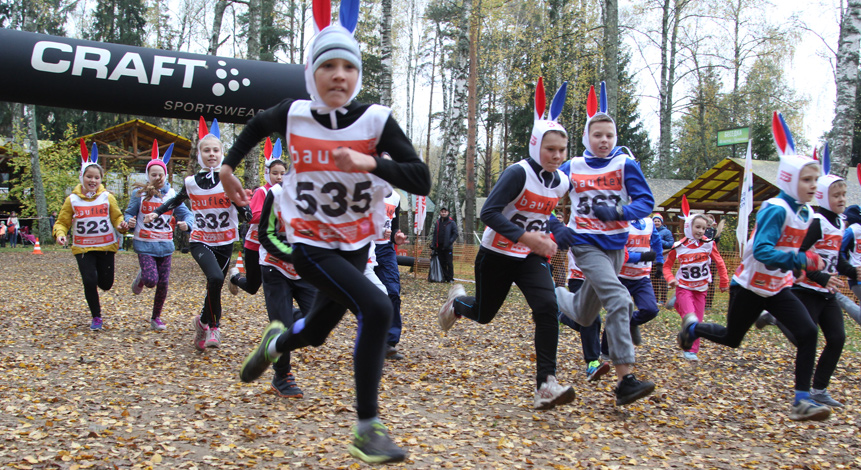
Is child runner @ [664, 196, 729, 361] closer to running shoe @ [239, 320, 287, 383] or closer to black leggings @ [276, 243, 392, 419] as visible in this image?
running shoe @ [239, 320, 287, 383]

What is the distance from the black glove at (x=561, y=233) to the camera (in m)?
4.83

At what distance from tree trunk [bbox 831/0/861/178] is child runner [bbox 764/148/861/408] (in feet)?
26.6

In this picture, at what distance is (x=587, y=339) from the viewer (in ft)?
20.8

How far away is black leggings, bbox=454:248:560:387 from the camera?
4.79 m

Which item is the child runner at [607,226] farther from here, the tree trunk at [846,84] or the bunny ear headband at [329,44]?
the tree trunk at [846,84]

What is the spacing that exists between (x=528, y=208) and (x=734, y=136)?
25871 millimetres

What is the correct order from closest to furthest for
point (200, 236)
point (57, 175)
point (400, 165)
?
point (400, 165) < point (200, 236) < point (57, 175)

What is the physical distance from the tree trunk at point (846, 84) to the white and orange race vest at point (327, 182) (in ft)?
41.6

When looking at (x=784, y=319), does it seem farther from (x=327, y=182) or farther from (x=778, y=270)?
(x=327, y=182)

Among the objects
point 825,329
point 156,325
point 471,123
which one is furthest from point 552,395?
point 471,123

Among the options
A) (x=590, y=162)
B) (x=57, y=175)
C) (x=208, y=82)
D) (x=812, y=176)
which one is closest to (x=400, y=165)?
(x=590, y=162)

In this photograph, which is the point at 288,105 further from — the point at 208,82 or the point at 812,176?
the point at 208,82

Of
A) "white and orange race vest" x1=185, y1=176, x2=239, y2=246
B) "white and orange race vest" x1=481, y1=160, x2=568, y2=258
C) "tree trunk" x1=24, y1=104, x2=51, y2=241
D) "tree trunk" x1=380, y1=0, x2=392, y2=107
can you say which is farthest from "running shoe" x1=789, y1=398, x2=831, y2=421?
"tree trunk" x1=24, y1=104, x2=51, y2=241

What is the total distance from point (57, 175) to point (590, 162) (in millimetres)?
29923
